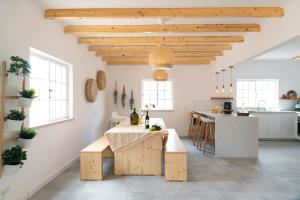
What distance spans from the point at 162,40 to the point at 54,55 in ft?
7.57

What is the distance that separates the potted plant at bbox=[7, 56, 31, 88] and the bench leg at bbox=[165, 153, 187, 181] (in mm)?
2473

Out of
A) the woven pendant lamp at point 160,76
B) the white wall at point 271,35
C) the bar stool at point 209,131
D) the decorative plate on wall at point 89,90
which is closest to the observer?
the white wall at point 271,35

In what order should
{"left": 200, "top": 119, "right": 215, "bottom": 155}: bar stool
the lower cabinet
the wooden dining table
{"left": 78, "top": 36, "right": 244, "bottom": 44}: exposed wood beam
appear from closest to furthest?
the wooden dining table → {"left": 78, "top": 36, "right": 244, "bottom": 44}: exposed wood beam → {"left": 200, "top": 119, "right": 215, "bottom": 155}: bar stool → the lower cabinet

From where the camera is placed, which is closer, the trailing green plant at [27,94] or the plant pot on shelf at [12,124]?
the plant pot on shelf at [12,124]

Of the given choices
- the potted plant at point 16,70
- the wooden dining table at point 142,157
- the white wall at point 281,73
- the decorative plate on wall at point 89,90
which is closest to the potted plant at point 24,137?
the potted plant at point 16,70

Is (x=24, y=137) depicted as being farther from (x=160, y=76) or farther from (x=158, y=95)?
(x=158, y=95)

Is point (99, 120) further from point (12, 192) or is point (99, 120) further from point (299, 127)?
point (299, 127)

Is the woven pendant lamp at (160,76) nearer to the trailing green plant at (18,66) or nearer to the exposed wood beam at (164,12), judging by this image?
the exposed wood beam at (164,12)

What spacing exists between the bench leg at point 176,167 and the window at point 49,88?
220 cm

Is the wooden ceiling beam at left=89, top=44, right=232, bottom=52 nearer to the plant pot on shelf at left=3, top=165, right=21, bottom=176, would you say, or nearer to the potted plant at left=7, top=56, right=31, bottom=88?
the potted plant at left=7, top=56, right=31, bottom=88

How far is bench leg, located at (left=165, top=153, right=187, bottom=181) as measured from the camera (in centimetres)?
398

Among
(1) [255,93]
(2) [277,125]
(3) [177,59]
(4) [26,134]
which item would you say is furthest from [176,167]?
(1) [255,93]

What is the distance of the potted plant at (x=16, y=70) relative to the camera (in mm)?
2678

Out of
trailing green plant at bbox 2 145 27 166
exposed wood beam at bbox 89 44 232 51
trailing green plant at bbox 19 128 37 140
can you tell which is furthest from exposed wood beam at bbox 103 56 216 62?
trailing green plant at bbox 2 145 27 166
